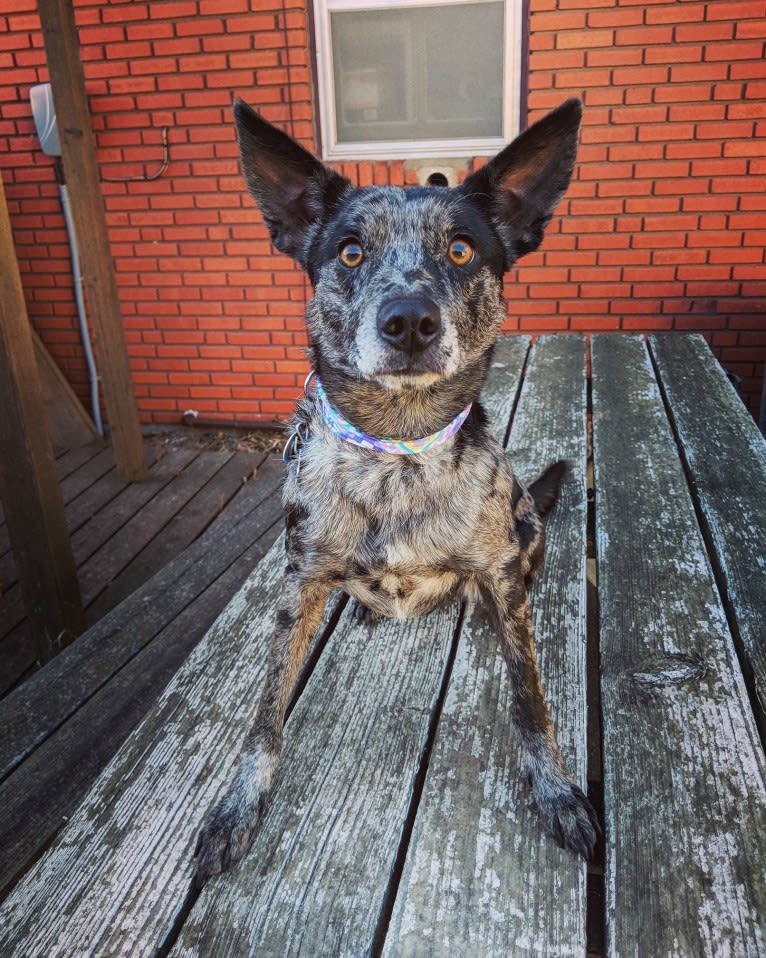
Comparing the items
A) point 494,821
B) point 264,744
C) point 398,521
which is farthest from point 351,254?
point 494,821

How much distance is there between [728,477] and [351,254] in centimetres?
147

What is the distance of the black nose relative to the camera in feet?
4.60

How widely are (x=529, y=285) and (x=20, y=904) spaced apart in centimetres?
432

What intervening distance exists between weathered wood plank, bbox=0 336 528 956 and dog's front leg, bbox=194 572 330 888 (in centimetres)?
4

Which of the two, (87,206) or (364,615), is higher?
(87,206)

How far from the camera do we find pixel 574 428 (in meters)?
2.87

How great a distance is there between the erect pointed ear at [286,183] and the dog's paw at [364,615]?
0.89 m

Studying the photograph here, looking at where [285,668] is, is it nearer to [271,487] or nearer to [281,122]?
[271,487]

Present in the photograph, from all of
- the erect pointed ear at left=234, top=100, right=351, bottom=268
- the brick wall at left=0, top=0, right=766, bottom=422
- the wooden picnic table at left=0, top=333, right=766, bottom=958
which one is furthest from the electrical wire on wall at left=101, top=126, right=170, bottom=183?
the wooden picnic table at left=0, top=333, right=766, bottom=958

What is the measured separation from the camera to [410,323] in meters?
1.40

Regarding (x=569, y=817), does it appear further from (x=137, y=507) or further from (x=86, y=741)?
(x=137, y=507)

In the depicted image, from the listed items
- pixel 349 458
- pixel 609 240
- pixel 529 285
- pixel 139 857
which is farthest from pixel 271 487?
pixel 139 857

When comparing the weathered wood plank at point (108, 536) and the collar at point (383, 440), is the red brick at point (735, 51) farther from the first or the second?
the weathered wood plank at point (108, 536)

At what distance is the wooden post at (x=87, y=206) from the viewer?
3.89 m
